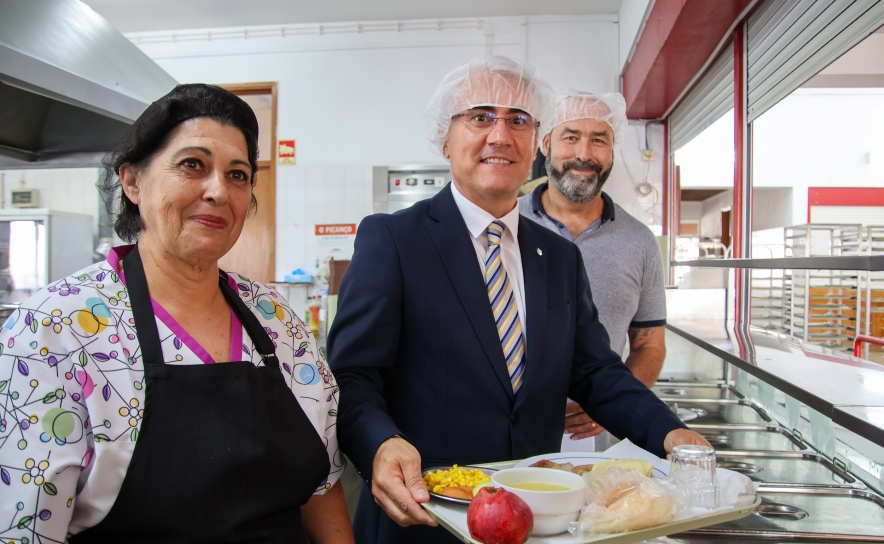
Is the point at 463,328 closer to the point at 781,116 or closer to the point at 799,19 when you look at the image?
the point at 799,19

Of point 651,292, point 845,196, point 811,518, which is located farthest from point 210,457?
point 845,196

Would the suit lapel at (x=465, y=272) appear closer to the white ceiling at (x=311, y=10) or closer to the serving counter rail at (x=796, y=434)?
the serving counter rail at (x=796, y=434)

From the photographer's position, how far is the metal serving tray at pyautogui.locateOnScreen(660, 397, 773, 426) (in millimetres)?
2400

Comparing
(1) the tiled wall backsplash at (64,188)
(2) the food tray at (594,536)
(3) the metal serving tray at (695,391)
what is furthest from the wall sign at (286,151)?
(2) the food tray at (594,536)

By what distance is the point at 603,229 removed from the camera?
2.11 m

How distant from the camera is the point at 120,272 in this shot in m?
1.09

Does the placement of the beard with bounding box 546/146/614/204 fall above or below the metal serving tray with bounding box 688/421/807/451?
above

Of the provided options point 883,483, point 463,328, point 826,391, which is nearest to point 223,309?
point 463,328

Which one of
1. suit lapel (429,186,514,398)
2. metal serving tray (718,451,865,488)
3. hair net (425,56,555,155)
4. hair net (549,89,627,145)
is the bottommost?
metal serving tray (718,451,865,488)

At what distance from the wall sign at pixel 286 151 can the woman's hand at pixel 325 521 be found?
15.9 feet

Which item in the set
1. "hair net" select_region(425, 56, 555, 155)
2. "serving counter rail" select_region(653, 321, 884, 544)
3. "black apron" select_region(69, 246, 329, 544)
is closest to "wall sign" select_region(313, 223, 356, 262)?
"serving counter rail" select_region(653, 321, 884, 544)

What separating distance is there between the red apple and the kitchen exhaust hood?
6.21 ft

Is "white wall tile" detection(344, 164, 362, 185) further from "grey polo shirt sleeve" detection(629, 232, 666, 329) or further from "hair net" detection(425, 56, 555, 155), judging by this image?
"hair net" detection(425, 56, 555, 155)

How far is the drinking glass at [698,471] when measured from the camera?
0.99 meters
